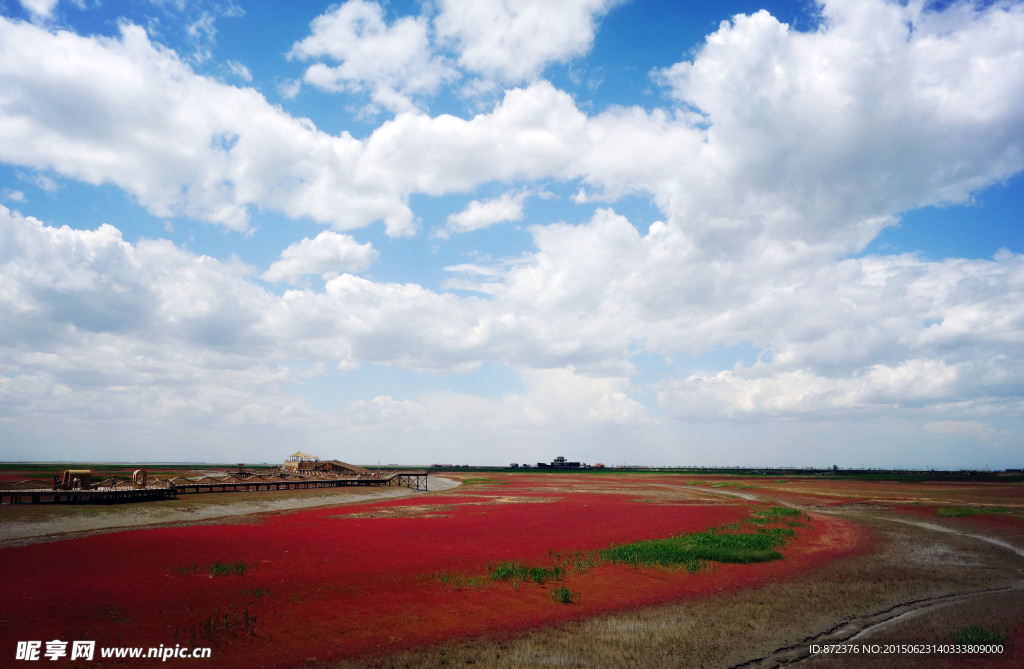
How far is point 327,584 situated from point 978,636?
61.5 feet

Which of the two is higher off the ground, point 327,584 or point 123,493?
point 327,584

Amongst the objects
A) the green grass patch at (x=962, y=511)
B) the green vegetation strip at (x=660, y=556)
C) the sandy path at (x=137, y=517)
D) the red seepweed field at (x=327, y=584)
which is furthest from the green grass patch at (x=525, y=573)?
the green grass patch at (x=962, y=511)

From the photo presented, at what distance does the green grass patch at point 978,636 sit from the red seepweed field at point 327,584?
6673mm

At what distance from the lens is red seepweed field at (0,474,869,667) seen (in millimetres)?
13367

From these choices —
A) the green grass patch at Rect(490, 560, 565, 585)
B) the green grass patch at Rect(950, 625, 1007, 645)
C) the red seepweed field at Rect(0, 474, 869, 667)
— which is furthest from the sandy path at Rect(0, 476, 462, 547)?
the green grass patch at Rect(950, 625, 1007, 645)

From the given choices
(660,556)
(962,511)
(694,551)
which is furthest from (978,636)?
(962,511)

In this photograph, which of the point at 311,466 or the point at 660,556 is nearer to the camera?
the point at 660,556

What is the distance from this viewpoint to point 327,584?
18.4 meters

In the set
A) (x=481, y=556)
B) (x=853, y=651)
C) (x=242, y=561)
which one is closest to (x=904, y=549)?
(x=853, y=651)

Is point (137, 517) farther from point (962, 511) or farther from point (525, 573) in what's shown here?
point (962, 511)

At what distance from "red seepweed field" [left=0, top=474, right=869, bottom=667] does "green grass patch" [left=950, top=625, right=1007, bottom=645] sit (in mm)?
6673

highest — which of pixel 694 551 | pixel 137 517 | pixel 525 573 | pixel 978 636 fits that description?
pixel 978 636

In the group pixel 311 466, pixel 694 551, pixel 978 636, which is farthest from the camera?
pixel 311 466

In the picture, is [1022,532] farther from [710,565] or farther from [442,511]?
[442,511]
